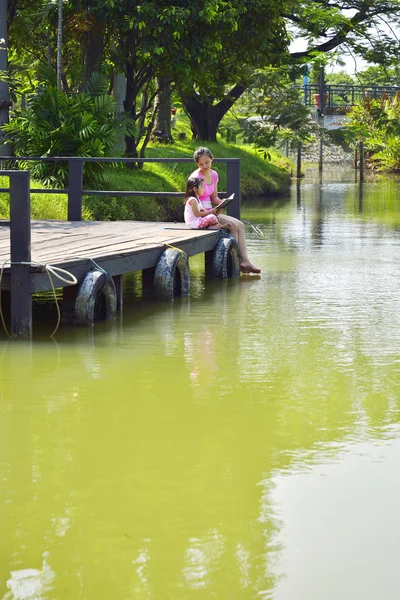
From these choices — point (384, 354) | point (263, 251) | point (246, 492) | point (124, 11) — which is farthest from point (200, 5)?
point (246, 492)

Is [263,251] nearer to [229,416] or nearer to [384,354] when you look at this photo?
[384,354]

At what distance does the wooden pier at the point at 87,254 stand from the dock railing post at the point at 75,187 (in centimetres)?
34

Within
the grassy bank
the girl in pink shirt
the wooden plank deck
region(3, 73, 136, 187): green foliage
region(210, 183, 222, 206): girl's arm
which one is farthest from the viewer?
region(3, 73, 136, 187): green foliage

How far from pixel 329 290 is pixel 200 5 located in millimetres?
11017

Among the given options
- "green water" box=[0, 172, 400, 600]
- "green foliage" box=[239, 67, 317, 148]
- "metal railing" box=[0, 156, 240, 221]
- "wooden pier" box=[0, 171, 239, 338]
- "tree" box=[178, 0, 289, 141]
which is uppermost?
"tree" box=[178, 0, 289, 141]

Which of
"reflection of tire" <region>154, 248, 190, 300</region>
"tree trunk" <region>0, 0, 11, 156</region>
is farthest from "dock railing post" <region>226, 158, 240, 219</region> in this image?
"tree trunk" <region>0, 0, 11, 156</region>

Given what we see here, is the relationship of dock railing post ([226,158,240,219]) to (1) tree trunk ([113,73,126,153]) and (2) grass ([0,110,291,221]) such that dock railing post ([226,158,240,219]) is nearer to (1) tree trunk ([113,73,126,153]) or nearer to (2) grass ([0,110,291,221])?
(2) grass ([0,110,291,221])

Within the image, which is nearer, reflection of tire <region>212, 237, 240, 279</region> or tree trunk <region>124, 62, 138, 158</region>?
reflection of tire <region>212, 237, 240, 279</region>

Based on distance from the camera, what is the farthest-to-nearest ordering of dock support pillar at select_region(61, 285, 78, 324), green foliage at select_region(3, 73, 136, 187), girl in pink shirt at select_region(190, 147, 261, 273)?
green foliage at select_region(3, 73, 136, 187)
girl in pink shirt at select_region(190, 147, 261, 273)
dock support pillar at select_region(61, 285, 78, 324)

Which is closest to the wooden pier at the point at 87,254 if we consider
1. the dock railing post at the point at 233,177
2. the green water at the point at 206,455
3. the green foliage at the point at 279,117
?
the green water at the point at 206,455

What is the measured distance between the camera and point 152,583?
14.6ft

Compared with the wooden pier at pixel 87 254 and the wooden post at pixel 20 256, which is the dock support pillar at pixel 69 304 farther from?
the wooden post at pixel 20 256

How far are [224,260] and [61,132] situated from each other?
6.21 metres

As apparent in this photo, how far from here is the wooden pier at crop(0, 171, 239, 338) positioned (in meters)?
9.16
